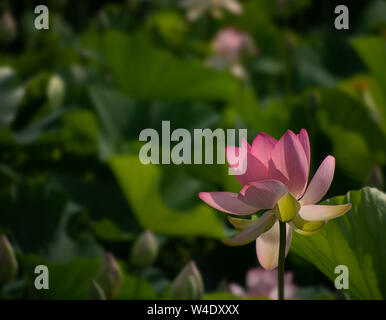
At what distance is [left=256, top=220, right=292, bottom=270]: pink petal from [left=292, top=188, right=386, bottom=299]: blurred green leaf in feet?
0.10

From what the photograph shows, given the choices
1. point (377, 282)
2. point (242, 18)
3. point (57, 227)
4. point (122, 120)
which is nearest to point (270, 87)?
point (242, 18)

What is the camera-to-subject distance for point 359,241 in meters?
0.49

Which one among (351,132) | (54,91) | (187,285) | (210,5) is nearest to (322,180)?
(187,285)

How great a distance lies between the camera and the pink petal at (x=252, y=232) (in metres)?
0.42

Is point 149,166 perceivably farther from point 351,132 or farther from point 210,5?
point 210,5

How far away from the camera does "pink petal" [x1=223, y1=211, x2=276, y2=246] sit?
42cm

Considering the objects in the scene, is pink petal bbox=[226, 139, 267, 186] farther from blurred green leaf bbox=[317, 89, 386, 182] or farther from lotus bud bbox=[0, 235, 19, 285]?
blurred green leaf bbox=[317, 89, 386, 182]

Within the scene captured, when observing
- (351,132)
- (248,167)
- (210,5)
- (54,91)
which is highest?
(210,5)

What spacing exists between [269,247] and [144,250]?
0.29m

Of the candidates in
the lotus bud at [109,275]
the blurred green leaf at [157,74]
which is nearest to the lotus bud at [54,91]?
the blurred green leaf at [157,74]

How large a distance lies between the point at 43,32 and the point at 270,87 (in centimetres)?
55
